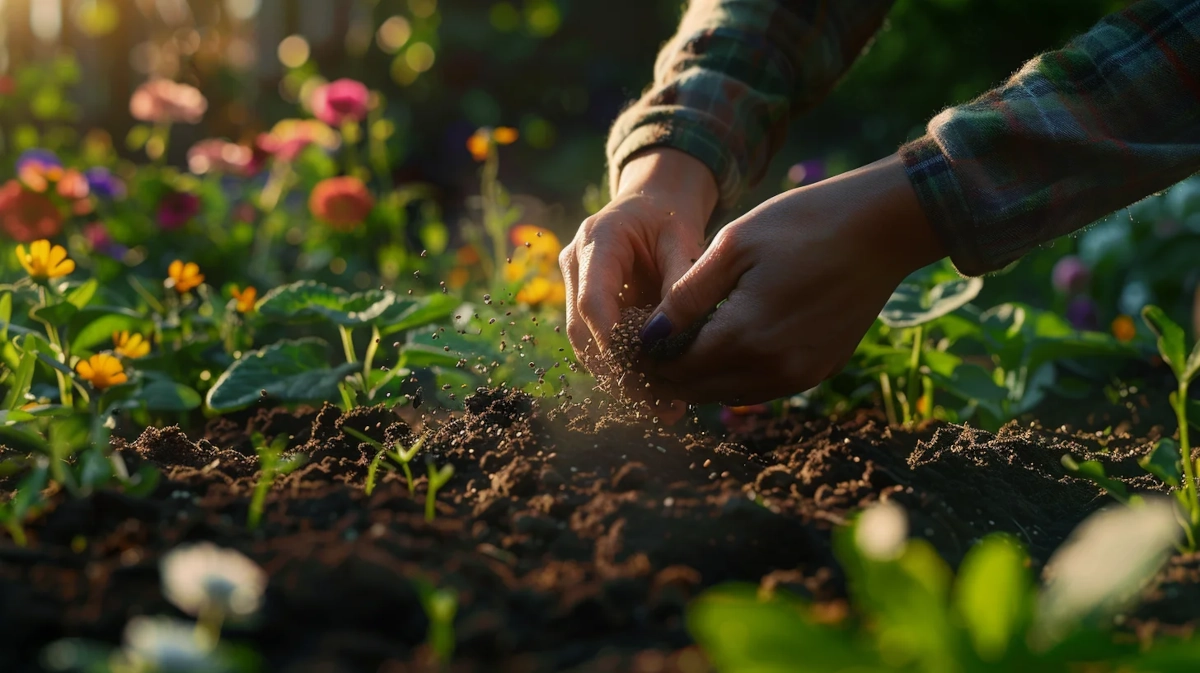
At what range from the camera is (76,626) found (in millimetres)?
777

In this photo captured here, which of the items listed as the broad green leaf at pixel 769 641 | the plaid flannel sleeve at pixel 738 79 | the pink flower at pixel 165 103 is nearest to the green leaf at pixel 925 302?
the plaid flannel sleeve at pixel 738 79

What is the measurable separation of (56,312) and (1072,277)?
97.6 inches

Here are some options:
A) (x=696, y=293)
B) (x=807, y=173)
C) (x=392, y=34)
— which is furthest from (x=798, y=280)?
(x=392, y=34)

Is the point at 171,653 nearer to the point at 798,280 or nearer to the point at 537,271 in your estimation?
the point at 798,280

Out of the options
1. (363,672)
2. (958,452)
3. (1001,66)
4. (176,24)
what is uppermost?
(176,24)

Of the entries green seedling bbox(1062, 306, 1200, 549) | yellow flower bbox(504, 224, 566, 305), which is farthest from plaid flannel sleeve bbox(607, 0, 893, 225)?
green seedling bbox(1062, 306, 1200, 549)

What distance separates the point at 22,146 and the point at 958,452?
3617mm

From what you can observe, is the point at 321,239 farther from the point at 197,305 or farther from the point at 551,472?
the point at 551,472

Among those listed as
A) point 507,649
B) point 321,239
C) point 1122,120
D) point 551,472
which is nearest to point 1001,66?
point 321,239

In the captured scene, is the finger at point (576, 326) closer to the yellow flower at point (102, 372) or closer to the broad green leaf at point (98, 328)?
the yellow flower at point (102, 372)

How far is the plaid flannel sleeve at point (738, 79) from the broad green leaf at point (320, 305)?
1.63ft

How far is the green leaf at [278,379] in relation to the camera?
1.56 m

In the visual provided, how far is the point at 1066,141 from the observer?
1255 mm

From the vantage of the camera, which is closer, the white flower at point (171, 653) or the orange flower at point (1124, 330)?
the white flower at point (171, 653)
